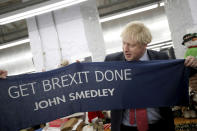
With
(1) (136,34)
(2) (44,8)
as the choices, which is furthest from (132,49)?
(2) (44,8)

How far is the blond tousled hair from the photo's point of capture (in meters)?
1.83

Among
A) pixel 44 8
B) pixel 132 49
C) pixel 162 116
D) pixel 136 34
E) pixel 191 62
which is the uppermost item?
pixel 44 8

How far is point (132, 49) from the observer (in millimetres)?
1849

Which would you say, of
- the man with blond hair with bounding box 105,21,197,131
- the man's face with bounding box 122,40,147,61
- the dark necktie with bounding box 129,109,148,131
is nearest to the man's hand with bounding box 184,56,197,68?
the man with blond hair with bounding box 105,21,197,131

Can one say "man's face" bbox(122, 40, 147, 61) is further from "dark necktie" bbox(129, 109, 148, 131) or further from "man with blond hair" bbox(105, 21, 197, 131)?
"dark necktie" bbox(129, 109, 148, 131)

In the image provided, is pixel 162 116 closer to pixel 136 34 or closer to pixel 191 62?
pixel 191 62

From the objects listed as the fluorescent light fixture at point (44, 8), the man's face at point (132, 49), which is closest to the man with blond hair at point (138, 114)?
the man's face at point (132, 49)

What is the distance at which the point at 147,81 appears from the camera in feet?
7.08

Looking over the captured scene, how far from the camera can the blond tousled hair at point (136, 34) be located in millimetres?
1825

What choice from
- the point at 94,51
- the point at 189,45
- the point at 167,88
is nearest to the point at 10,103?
the point at 167,88

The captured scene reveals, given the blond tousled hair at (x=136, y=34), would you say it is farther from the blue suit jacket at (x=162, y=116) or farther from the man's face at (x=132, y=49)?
the blue suit jacket at (x=162, y=116)

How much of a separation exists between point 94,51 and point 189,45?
260 cm

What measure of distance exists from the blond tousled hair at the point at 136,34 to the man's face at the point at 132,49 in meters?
0.03

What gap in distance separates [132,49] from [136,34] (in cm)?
13
